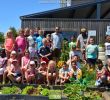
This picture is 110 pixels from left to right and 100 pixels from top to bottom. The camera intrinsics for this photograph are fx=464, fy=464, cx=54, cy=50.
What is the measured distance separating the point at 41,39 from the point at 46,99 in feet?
24.0

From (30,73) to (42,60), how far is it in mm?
1468

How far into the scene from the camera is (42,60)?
52.9 feet

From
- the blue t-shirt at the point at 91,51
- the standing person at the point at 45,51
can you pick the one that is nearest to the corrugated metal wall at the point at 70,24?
the blue t-shirt at the point at 91,51

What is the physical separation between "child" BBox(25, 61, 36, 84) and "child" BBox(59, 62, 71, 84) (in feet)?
2.83

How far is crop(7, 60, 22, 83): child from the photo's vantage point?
1460 cm

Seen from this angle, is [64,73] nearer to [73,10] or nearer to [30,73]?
[30,73]

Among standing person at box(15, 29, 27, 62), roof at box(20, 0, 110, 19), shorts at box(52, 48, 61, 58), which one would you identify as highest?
roof at box(20, 0, 110, 19)

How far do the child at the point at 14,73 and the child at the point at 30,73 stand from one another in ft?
0.80

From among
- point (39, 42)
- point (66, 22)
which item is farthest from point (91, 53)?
point (66, 22)

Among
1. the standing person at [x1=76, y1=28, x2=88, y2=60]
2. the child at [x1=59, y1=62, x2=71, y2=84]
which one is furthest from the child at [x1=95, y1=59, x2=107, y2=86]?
the standing person at [x1=76, y1=28, x2=88, y2=60]

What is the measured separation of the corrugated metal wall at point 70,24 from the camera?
28.3 meters

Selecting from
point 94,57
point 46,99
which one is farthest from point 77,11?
point 46,99

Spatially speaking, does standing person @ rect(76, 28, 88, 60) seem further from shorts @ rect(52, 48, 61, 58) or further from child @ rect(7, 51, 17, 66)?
child @ rect(7, 51, 17, 66)

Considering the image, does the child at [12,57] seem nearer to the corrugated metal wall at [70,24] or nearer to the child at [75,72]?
the child at [75,72]
